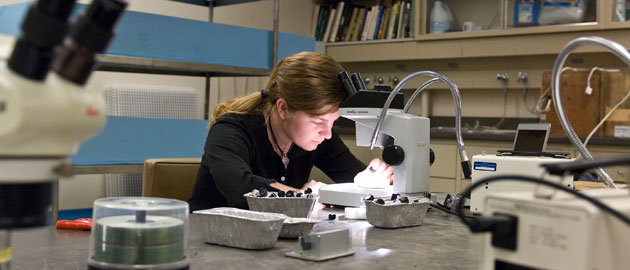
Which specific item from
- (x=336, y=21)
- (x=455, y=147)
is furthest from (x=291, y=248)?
(x=336, y=21)

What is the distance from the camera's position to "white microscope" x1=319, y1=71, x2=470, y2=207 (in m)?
1.61

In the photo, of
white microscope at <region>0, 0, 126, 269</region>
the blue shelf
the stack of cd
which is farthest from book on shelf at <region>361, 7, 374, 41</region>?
white microscope at <region>0, 0, 126, 269</region>

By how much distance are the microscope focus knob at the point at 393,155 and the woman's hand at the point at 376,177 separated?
0.34 ft

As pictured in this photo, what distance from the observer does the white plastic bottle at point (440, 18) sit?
436cm

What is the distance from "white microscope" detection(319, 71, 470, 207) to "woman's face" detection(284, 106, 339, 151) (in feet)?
1.02

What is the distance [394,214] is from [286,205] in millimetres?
228

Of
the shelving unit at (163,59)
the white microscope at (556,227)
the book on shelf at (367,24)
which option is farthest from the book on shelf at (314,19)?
the white microscope at (556,227)

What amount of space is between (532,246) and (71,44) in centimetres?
46

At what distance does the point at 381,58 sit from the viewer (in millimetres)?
4613

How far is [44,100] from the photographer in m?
0.49

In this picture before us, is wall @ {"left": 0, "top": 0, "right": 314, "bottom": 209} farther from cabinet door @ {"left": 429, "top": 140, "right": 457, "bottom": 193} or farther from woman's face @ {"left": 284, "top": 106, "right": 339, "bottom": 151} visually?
cabinet door @ {"left": 429, "top": 140, "right": 457, "bottom": 193}

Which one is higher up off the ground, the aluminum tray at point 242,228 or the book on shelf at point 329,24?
the book on shelf at point 329,24

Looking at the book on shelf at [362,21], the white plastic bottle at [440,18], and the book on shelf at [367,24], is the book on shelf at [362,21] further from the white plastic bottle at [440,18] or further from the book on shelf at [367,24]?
the white plastic bottle at [440,18]

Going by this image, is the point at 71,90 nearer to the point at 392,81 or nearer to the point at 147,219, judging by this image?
the point at 147,219
